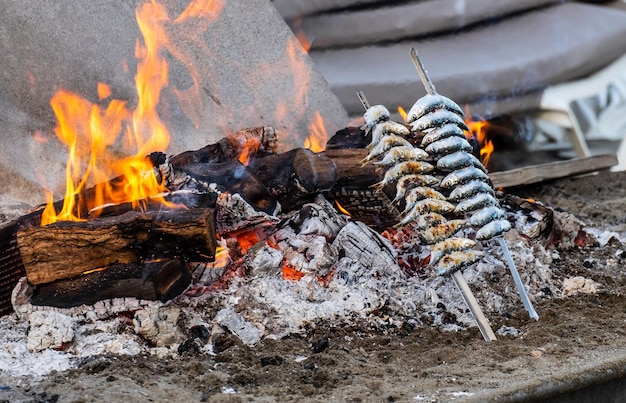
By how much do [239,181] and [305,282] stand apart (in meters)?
0.56

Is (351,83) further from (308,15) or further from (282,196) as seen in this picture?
(282,196)

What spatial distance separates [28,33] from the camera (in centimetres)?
339

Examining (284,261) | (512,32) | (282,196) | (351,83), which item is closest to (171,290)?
(284,261)

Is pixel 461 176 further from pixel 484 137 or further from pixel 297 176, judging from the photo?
pixel 484 137

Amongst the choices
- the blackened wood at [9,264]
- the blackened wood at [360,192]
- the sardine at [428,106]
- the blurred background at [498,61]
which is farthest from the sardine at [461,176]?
the blurred background at [498,61]

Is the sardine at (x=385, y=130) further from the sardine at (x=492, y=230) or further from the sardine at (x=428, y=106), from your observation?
the sardine at (x=492, y=230)

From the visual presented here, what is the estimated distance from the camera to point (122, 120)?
364cm

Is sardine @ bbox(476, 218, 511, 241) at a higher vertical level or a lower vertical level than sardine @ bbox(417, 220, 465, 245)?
lower

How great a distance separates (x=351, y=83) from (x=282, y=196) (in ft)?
6.55

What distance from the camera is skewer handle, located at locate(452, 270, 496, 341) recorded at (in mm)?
2451

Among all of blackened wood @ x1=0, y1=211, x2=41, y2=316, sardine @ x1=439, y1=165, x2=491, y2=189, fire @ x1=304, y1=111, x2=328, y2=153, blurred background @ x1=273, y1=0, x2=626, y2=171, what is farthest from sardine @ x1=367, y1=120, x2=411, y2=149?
blurred background @ x1=273, y1=0, x2=626, y2=171

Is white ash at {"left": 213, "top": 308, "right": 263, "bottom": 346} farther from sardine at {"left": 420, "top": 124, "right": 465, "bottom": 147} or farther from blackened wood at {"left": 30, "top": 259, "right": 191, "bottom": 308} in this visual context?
sardine at {"left": 420, "top": 124, "right": 465, "bottom": 147}

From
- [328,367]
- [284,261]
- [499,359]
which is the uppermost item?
[284,261]

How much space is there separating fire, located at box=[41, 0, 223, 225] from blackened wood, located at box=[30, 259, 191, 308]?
0.79 meters
